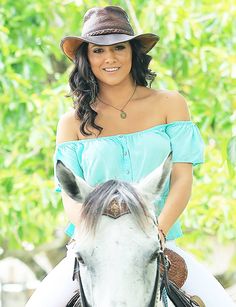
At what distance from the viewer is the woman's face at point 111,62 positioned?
12.8ft

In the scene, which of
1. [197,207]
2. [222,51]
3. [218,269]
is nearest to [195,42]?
[222,51]

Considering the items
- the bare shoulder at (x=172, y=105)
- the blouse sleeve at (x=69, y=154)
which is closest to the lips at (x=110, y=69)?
the bare shoulder at (x=172, y=105)

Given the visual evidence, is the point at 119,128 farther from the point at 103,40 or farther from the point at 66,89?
the point at 66,89

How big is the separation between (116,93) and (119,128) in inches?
7.3

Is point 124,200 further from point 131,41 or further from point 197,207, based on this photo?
point 197,207

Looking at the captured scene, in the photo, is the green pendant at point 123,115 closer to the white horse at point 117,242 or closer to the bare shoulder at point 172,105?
the bare shoulder at point 172,105

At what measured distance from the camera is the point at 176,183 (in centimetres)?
371

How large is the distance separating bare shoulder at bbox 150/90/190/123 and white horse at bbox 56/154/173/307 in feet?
2.61

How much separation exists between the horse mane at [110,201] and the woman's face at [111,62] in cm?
90

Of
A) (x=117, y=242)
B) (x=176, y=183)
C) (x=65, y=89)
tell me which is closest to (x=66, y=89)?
(x=65, y=89)

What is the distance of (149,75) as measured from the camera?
4.16 m

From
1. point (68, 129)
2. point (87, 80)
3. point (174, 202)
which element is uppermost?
point (87, 80)

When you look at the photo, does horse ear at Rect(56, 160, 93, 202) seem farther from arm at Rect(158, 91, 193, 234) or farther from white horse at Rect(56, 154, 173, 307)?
arm at Rect(158, 91, 193, 234)

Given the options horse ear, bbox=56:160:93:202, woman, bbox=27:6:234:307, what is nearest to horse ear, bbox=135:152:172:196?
horse ear, bbox=56:160:93:202
